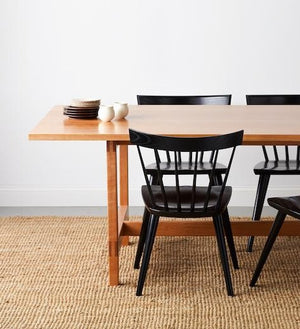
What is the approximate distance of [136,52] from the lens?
5.20 metres

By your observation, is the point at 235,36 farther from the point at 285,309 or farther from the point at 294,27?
the point at 285,309

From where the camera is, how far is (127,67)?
5215mm

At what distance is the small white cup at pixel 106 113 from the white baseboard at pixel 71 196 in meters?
1.60

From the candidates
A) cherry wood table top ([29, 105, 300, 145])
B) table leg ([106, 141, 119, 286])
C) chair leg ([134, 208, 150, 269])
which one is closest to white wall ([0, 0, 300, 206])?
cherry wood table top ([29, 105, 300, 145])

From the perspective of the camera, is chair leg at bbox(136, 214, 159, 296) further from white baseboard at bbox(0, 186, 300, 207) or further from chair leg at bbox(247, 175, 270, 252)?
white baseboard at bbox(0, 186, 300, 207)

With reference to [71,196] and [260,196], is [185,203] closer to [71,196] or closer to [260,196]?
[260,196]

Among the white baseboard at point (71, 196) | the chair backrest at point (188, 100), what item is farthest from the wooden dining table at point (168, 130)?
the white baseboard at point (71, 196)

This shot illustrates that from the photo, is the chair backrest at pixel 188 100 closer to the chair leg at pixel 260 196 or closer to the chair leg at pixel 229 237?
the chair leg at pixel 260 196

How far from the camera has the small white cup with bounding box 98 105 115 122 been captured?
12.6ft

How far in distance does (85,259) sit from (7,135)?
1442 millimetres

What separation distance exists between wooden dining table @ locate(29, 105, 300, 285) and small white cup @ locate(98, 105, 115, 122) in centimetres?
3

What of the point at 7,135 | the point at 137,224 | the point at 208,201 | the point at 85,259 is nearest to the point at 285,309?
the point at 208,201

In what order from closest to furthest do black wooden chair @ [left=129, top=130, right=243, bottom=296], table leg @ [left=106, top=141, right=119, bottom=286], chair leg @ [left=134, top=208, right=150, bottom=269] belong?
black wooden chair @ [left=129, top=130, right=243, bottom=296] < table leg @ [left=106, top=141, right=119, bottom=286] < chair leg @ [left=134, top=208, right=150, bottom=269]

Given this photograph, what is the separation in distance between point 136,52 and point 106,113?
1.46m
